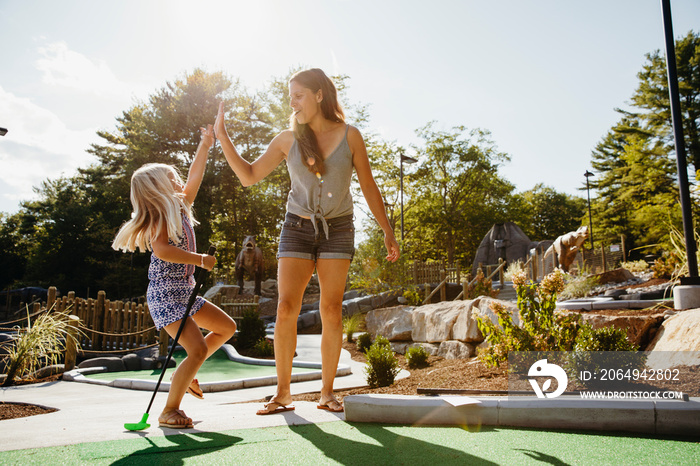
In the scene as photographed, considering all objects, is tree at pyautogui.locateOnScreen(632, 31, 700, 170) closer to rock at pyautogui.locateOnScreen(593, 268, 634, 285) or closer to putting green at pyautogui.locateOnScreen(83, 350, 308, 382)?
rock at pyautogui.locateOnScreen(593, 268, 634, 285)

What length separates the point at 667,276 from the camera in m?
11.5

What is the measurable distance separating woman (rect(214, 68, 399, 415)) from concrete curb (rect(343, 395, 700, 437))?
0.41 m

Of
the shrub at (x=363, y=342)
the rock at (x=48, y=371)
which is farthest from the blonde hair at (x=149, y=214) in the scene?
the shrub at (x=363, y=342)

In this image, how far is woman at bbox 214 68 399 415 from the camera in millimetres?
2756

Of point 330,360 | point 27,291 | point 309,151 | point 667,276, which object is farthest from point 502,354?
point 27,291

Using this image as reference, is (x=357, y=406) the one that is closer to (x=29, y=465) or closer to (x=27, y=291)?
(x=29, y=465)

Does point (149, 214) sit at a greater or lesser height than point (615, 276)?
greater

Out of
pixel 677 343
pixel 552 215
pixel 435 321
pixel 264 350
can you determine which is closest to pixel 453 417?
pixel 677 343

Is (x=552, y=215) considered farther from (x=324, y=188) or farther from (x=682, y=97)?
(x=324, y=188)

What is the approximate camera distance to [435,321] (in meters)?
9.01

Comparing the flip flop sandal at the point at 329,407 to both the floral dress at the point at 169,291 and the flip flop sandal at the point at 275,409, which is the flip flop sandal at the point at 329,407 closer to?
the flip flop sandal at the point at 275,409

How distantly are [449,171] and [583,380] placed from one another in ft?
108

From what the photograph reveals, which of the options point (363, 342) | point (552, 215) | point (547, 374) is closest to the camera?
point (547, 374)

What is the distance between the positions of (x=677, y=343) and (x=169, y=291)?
3.70m
